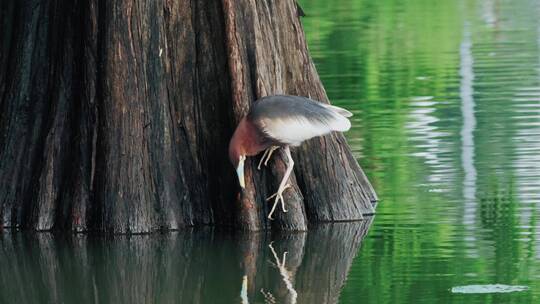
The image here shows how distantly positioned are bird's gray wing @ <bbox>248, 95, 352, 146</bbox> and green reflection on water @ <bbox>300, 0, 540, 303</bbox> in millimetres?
818

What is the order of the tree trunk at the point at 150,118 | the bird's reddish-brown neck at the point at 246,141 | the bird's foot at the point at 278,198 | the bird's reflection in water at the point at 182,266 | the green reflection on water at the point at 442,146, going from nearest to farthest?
the bird's reflection in water at the point at 182,266
the green reflection on water at the point at 442,146
the bird's reddish-brown neck at the point at 246,141
the bird's foot at the point at 278,198
the tree trunk at the point at 150,118

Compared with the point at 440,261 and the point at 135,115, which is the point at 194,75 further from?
the point at 440,261

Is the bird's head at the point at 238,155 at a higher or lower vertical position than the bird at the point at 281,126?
lower

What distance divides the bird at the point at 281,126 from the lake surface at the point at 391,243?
22.8 inches

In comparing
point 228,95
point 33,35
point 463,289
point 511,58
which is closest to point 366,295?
A: point 463,289

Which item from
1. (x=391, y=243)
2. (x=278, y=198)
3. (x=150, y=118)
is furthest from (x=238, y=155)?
(x=391, y=243)

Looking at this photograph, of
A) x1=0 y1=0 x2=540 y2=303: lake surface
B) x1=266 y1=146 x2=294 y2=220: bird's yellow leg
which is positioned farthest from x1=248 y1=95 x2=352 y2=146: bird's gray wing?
x1=0 y1=0 x2=540 y2=303: lake surface

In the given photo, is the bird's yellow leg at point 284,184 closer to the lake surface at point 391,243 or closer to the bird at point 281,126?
the bird at point 281,126

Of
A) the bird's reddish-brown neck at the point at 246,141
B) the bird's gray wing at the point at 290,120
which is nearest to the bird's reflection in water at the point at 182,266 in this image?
the bird's reddish-brown neck at the point at 246,141

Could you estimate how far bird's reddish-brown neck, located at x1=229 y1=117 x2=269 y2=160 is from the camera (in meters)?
10.7

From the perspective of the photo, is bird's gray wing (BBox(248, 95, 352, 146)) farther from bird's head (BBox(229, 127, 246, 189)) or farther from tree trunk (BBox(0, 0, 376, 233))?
tree trunk (BBox(0, 0, 376, 233))

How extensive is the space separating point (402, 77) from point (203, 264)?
968 centimetres

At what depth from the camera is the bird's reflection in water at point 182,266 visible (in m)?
9.66

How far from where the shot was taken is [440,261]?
33.5 ft
